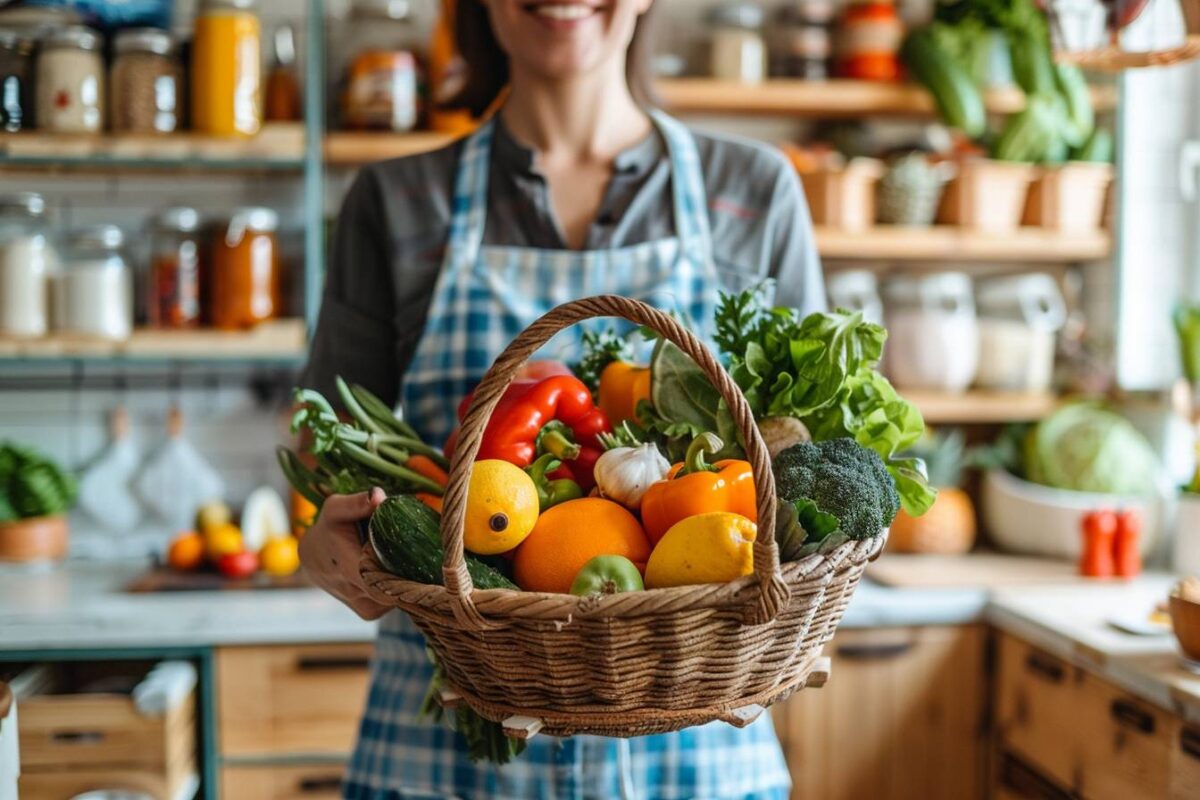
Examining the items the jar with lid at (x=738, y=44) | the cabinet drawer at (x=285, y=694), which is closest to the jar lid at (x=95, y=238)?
the cabinet drawer at (x=285, y=694)

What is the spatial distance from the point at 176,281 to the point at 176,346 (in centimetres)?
13

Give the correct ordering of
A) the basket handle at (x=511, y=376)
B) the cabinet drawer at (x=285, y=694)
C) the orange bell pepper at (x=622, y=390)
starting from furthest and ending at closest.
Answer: the cabinet drawer at (x=285, y=694), the orange bell pepper at (x=622, y=390), the basket handle at (x=511, y=376)

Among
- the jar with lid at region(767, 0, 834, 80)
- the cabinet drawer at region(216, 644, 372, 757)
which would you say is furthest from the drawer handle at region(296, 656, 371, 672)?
the jar with lid at region(767, 0, 834, 80)

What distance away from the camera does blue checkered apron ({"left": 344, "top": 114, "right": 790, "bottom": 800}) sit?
1.16 meters

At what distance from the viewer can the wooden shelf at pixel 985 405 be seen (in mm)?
2400

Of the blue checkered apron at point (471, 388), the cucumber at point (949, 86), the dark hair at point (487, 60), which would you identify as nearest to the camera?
the blue checkered apron at point (471, 388)

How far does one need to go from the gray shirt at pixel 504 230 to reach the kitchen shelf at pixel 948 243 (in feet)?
3.68

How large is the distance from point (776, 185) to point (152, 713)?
4.13ft

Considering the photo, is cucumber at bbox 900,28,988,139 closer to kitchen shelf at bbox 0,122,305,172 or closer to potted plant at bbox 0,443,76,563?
kitchen shelf at bbox 0,122,305,172

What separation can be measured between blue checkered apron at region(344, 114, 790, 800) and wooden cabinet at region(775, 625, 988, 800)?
80 centimetres

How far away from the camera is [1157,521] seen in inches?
88.7

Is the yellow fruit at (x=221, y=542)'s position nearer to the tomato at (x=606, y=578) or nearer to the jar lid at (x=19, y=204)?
the jar lid at (x=19, y=204)

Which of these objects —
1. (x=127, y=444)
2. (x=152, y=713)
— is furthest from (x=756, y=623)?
(x=127, y=444)

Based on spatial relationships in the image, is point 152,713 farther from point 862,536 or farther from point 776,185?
point 862,536
